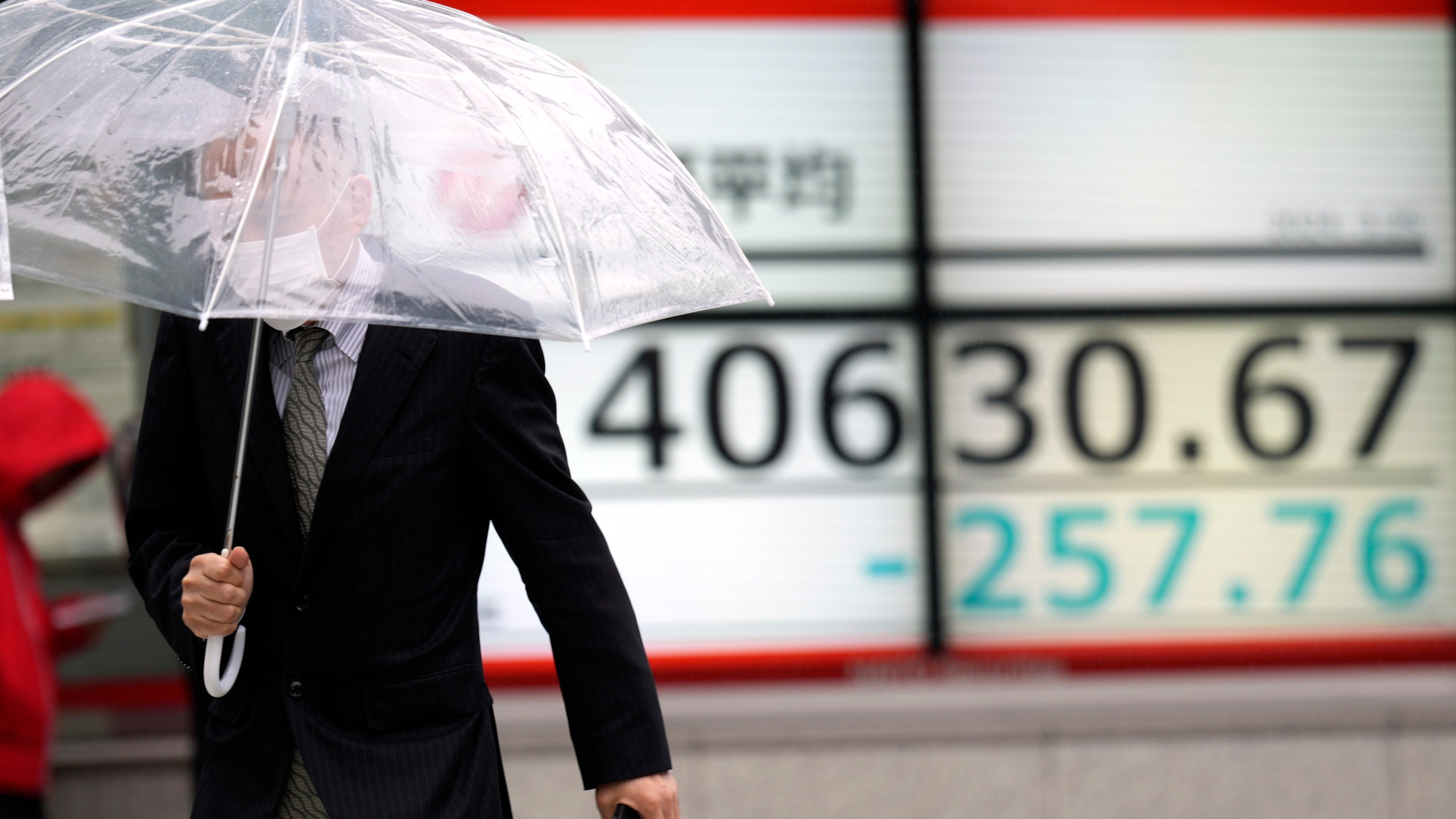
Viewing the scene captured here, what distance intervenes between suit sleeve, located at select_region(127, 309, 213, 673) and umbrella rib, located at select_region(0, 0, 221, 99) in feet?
1.24

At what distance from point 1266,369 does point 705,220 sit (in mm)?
3358

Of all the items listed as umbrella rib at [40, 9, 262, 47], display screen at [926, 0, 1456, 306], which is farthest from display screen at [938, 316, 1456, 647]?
umbrella rib at [40, 9, 262, 47]

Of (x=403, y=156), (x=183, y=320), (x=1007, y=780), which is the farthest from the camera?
(x=1007, y=780)

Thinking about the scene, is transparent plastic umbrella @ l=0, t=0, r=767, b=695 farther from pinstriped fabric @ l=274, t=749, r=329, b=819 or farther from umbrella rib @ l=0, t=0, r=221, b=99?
pinstriped fabric @ l=274, t=749, r=329, b=819

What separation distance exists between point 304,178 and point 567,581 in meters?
0.69

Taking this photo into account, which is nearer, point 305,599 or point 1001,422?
point 305,599

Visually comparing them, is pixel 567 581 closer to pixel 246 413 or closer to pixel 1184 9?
pixel 246 413

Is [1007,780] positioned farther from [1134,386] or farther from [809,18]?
[809,18]

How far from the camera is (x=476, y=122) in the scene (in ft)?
6.01

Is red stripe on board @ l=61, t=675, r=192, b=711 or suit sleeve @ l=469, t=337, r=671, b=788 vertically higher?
suit sleeve @ l=469, t=337, r=671, b=788

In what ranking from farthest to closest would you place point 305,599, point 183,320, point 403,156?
1. point 183,320
2. point 305,599
3. point 403,156

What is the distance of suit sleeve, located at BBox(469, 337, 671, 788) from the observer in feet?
6.61

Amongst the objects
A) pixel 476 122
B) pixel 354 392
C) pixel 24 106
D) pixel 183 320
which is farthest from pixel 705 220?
pixel 24 106

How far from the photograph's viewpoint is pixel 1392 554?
488 cm
